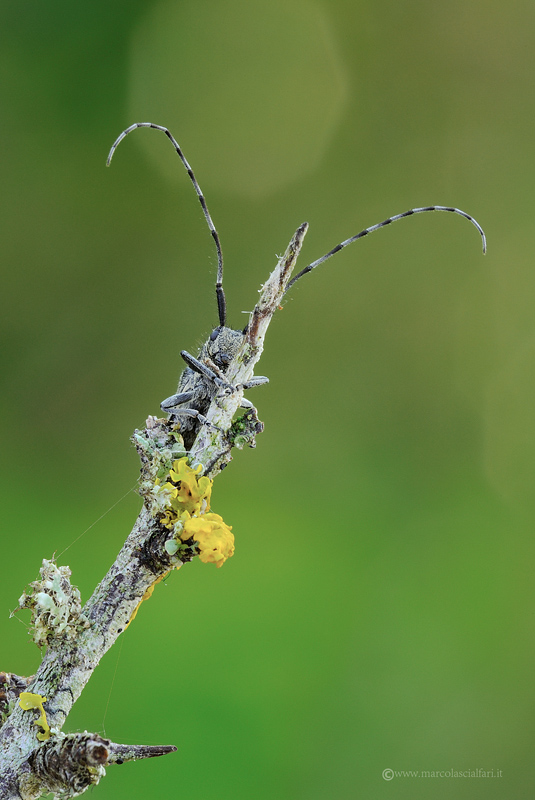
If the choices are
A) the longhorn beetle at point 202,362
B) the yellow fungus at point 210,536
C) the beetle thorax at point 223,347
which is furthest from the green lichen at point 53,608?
the beetle thorax at point 223,347

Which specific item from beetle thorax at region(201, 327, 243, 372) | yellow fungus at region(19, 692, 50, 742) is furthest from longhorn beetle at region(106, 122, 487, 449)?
yellow fungus at region(19, 692, 50, 742)

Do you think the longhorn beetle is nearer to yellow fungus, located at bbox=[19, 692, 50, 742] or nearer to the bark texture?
the bark texture

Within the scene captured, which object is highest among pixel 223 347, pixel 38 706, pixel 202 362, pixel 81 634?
pixel 223 347

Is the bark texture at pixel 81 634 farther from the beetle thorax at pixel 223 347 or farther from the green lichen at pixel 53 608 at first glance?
the beetle thorax at pixel 223 347

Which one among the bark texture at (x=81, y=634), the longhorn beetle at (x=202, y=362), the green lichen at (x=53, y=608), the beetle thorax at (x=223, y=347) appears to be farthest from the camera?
the beetle thorax at (x=223, y=347)

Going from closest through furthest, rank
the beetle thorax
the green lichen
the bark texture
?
1. the bark texture
2. the green lichen
3. the beetle thorax

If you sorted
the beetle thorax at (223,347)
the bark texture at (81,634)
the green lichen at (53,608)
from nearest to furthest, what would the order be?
the bark texture at (81,634), the green lichen at (53,608), the beetle thorax at (223,347)

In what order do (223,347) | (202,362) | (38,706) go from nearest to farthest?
(38,706) < (202,362) < (223,347)

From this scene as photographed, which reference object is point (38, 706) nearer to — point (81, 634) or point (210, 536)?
point (81, 634)

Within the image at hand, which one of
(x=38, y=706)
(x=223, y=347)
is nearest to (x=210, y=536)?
(x=38, y=706)

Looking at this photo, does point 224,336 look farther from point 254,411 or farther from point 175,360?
point 175,360

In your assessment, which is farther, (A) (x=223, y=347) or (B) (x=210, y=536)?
(A) (x=223, y=347)
